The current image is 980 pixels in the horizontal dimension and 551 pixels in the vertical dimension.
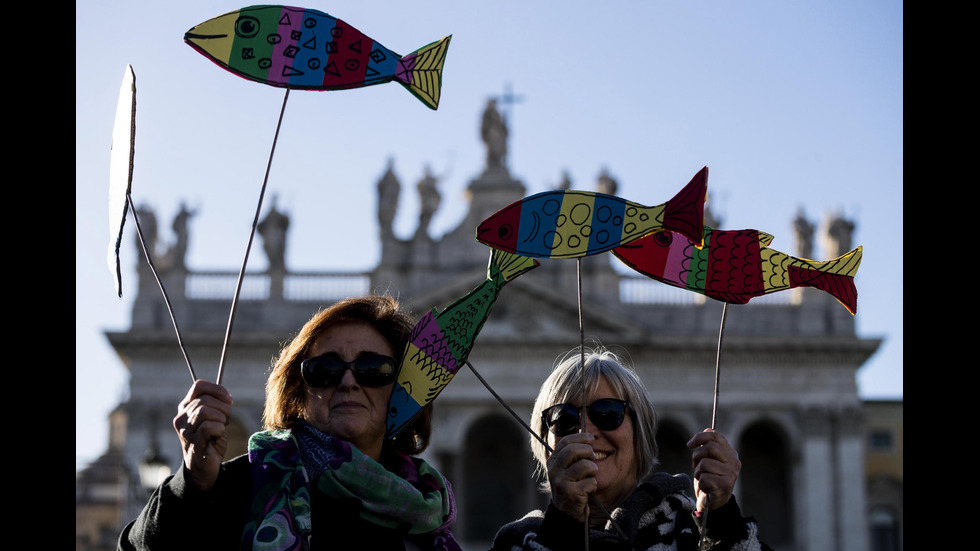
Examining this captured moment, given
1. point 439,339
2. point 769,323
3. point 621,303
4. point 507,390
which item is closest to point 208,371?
Answer: point 507,390

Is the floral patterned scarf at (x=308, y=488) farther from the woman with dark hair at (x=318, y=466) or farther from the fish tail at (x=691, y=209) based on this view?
the fish tail at (x=691, y=209)

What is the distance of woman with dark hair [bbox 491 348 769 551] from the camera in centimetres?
450

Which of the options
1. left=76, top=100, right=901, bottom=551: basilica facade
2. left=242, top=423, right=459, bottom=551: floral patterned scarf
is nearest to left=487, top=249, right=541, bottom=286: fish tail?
left=242, top=423, right=459, bottom=551: floral patterned scarf

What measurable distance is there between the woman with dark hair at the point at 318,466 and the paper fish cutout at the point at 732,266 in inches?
37.6

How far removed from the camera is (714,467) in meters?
4.55

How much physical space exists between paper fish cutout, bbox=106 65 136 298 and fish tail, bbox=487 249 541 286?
1.26 metres

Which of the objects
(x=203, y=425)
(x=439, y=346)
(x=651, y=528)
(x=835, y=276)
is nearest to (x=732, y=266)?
(x=835, y=276)

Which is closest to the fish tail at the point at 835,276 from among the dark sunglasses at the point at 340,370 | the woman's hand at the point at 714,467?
the woman's hand at the point at 714,467

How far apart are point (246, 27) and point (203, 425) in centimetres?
145

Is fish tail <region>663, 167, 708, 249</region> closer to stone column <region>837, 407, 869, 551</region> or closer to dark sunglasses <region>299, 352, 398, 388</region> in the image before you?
dark sunglasses <region>299, 352, 398, 388</region>
